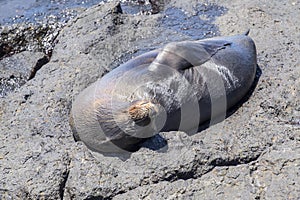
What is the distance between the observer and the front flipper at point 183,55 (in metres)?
3.70

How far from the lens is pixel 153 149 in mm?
3512

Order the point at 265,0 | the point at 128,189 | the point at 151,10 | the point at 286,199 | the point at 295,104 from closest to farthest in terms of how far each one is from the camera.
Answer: the point at 286,199, the point at 128,189, the point at 295,104, the point at 265,0, the point at 151,10

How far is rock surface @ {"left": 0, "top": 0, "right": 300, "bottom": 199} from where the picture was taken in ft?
10.9

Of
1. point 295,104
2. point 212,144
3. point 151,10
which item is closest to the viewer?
point 212,144

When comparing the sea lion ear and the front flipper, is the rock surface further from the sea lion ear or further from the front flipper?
the front flipper

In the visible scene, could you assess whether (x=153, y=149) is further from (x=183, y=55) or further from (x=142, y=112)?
(x=183, y=55)

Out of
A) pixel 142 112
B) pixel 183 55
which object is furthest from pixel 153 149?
pixel 183 55

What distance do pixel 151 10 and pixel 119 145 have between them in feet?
9.50

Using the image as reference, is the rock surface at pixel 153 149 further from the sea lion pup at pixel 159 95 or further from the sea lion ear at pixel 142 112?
the sea lion ear at pixel 142 112

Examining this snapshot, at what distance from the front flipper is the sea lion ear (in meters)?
0.49

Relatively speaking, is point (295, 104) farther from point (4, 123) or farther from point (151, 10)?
point (151, 10)

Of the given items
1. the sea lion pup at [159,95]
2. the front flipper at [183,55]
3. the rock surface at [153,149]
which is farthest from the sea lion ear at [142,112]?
the front flipper at [183,55]

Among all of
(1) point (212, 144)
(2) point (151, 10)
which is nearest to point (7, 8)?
(2) point (151, 10)

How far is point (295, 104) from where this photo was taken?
385 centimetres
